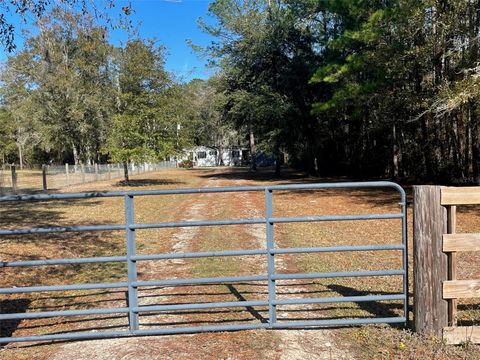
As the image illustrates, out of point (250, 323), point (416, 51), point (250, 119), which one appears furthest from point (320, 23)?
point (250, 323)

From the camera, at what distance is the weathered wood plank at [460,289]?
3900 millimetres

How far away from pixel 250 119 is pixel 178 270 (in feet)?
80.7

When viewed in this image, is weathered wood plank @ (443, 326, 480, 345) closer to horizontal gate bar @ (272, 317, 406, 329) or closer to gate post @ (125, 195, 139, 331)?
horizontal gate bar @ (272, 317, 406, 329)

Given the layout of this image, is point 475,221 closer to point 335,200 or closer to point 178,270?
point 335,200

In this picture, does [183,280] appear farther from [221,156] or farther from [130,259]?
[221,156]

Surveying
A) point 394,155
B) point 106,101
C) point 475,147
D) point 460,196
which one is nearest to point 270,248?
point 460,196

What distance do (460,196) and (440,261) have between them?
60 centimetres

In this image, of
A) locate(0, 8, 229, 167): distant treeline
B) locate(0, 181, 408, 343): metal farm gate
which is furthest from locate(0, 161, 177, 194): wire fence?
locate(0, 181, 408, 343): metal farm gate

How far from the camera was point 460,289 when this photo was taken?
3912mm

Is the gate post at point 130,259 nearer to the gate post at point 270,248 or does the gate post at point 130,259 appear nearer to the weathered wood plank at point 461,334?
the gate post at point 270,248

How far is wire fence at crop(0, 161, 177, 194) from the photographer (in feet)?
70.8

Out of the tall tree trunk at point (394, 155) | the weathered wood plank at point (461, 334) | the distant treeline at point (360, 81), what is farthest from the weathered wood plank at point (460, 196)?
the tall tree trunk at point (394, 155)

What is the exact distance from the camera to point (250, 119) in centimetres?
3077

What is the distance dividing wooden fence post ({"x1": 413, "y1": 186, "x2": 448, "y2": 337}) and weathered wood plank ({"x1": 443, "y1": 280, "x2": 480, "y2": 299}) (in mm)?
49
